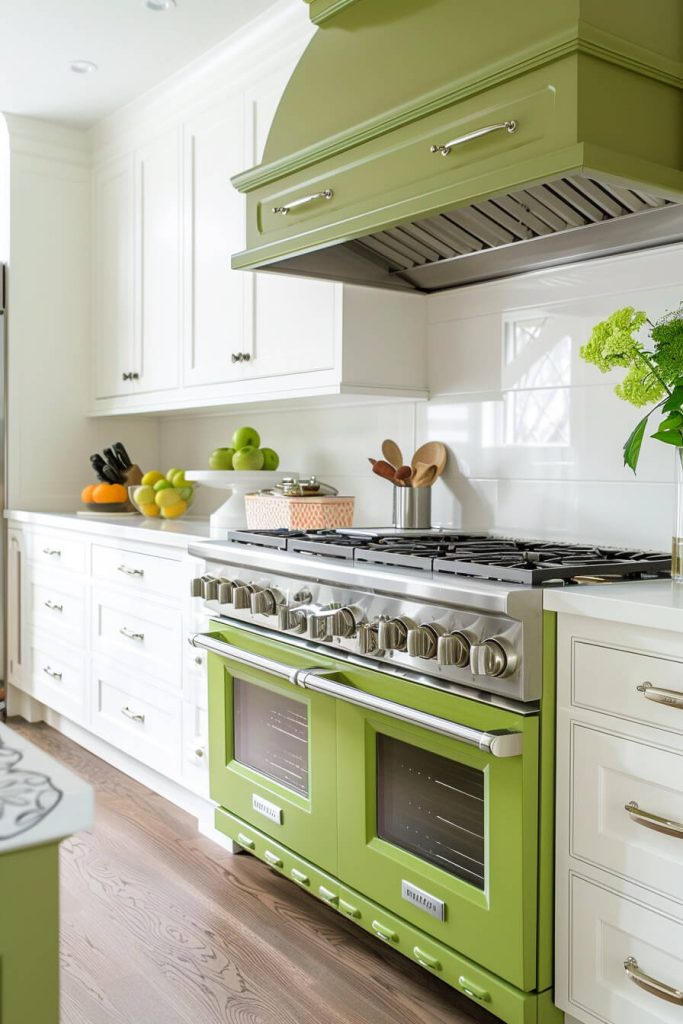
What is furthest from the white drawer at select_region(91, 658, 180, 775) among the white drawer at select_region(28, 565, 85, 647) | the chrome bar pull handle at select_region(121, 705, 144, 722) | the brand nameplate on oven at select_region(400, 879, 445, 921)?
the brand nameplate on oven at select_region(400, 879, 445, 921)

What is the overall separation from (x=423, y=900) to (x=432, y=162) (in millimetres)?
1418

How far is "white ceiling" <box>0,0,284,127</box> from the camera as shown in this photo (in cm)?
297

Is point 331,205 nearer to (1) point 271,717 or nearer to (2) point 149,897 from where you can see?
(1) point 271,717

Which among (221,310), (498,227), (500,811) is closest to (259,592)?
(500,811)

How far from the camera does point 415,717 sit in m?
1.71

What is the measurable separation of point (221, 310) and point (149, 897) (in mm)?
1804

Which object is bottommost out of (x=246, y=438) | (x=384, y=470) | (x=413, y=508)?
(x=413, y=508)

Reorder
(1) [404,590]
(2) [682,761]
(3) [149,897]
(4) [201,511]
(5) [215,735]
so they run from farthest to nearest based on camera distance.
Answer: (4) [201,511] < (5) [215,735] < (3) [149,897] < (1) [404,590] < (2) [682,761]

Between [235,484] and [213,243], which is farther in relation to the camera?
[213,243]

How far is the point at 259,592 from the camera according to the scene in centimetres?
221

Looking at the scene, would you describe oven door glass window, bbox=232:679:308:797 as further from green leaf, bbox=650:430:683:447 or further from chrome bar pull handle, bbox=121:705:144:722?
green leaf, bbox=650:430:683:447

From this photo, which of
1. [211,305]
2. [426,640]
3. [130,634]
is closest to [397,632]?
[426,640]

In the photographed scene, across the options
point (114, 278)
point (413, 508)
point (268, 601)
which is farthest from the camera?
point (114, 278)

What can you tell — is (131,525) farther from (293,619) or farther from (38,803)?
(38,803)
